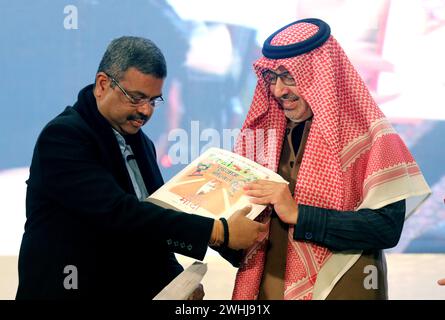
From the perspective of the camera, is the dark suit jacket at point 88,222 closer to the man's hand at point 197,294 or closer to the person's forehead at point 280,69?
the man's hand at point 197,294

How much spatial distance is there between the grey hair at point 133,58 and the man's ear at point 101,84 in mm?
26

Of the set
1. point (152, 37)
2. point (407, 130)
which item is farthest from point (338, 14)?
point (152, 37)

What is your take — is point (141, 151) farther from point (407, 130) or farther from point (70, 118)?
point (407, 130)

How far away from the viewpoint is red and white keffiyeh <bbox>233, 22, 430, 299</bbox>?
2.12 metres

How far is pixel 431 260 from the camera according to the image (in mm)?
6070

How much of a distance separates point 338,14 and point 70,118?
13.4 feet

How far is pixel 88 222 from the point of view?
7.00 ft

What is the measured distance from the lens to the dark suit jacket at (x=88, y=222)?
208 cm

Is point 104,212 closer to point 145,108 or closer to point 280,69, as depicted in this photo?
point 145,108

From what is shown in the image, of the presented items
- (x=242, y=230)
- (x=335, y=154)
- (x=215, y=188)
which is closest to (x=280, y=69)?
(x=335, y=154)

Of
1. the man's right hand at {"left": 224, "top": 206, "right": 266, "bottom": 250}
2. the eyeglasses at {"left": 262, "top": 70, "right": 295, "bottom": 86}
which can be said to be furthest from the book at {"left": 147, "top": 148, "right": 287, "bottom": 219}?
the eyeglasses at {"left": 262, "top": 70, "right": 295, "bottom": 86}

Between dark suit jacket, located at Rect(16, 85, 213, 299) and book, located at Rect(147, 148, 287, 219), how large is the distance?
65 mm

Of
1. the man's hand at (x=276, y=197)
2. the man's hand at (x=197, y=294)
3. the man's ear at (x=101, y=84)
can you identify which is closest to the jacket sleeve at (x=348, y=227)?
the man's hand at (x=276, y=197)

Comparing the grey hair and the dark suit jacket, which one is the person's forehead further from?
the dark suit jacket
